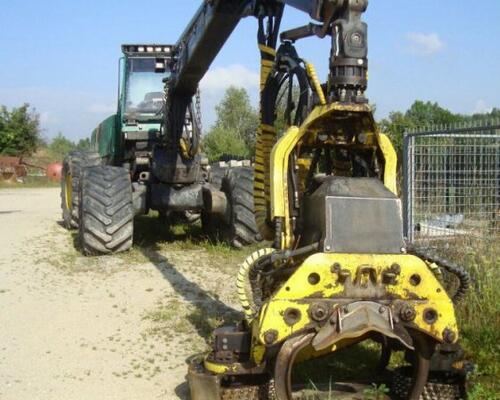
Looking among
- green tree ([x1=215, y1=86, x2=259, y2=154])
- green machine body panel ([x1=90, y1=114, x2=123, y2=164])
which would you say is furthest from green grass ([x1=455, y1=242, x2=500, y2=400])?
green tree ([x1=215, y1=86, x2=259, y2=154])

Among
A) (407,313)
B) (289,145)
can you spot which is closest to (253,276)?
(289,145)

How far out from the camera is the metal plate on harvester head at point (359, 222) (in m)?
3.79

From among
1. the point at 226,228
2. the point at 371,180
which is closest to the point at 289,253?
the point at 371,180

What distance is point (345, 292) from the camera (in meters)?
3.71

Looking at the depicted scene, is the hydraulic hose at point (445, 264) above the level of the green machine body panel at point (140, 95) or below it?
below

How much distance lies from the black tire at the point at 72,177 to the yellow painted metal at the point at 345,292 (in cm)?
866

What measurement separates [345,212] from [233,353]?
3.69ft

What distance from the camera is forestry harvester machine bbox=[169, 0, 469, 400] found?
3.66 meters

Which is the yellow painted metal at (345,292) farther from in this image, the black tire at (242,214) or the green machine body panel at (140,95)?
the green machine body panel at (140,95)

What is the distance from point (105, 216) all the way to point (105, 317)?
2805mm

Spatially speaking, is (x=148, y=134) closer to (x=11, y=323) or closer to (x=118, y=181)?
(x=118, y=181)

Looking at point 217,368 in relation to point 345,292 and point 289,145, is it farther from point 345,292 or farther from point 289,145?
point 289,145

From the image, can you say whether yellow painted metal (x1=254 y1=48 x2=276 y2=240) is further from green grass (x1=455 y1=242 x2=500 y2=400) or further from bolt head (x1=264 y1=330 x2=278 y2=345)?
green grass (x1=455 y1=242 x2=500 y2=400)

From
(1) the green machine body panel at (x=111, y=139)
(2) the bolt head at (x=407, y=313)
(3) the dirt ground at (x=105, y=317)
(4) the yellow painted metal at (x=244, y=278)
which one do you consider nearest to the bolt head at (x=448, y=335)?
(2) the bolt head at (x=407, y=313)
